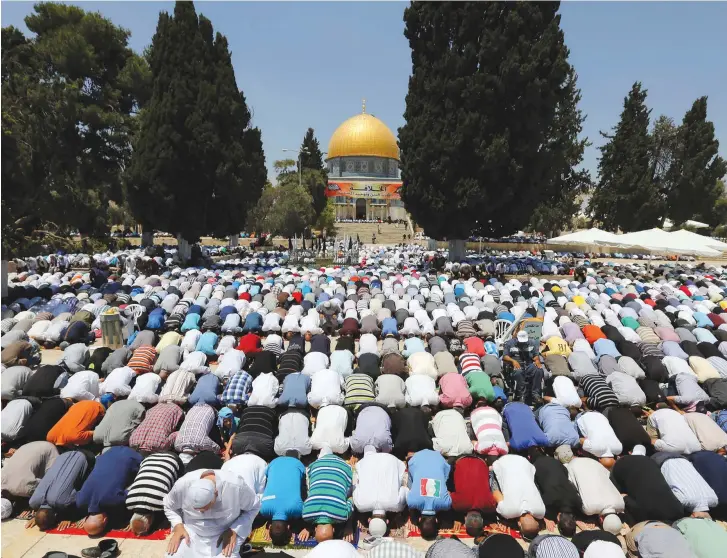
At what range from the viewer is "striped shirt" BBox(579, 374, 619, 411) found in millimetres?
7230

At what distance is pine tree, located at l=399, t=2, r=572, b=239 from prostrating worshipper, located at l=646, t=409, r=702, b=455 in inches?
642

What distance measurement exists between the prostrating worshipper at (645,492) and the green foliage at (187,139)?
2117cm

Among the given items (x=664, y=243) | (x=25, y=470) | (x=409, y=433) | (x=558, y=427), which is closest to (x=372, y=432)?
(x=409, y=433)

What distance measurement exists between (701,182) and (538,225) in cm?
1259

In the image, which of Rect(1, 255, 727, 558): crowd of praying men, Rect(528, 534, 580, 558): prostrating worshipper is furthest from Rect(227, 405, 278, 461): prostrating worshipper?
Rect(528, 534, 580, 558): prostrating worshipper

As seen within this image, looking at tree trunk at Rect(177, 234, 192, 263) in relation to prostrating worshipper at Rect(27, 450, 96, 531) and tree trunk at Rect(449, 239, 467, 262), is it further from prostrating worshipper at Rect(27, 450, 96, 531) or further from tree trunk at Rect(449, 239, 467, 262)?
prostrating worshipper at Rect(27, 450, 96, 531)

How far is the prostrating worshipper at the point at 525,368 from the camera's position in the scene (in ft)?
24.6

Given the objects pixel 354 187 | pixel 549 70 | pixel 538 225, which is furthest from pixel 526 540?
pixel 354 187

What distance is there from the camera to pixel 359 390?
7.25m

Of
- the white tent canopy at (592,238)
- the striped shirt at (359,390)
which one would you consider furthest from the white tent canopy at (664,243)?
the striped shirt at (359,390)

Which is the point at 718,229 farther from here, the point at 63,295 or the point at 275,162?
the point at 63,295

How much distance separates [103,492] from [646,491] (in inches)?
219

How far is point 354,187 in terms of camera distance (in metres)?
64.1

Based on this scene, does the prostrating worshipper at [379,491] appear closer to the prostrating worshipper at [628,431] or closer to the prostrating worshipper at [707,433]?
the prostrating worshipper at [628,431]
